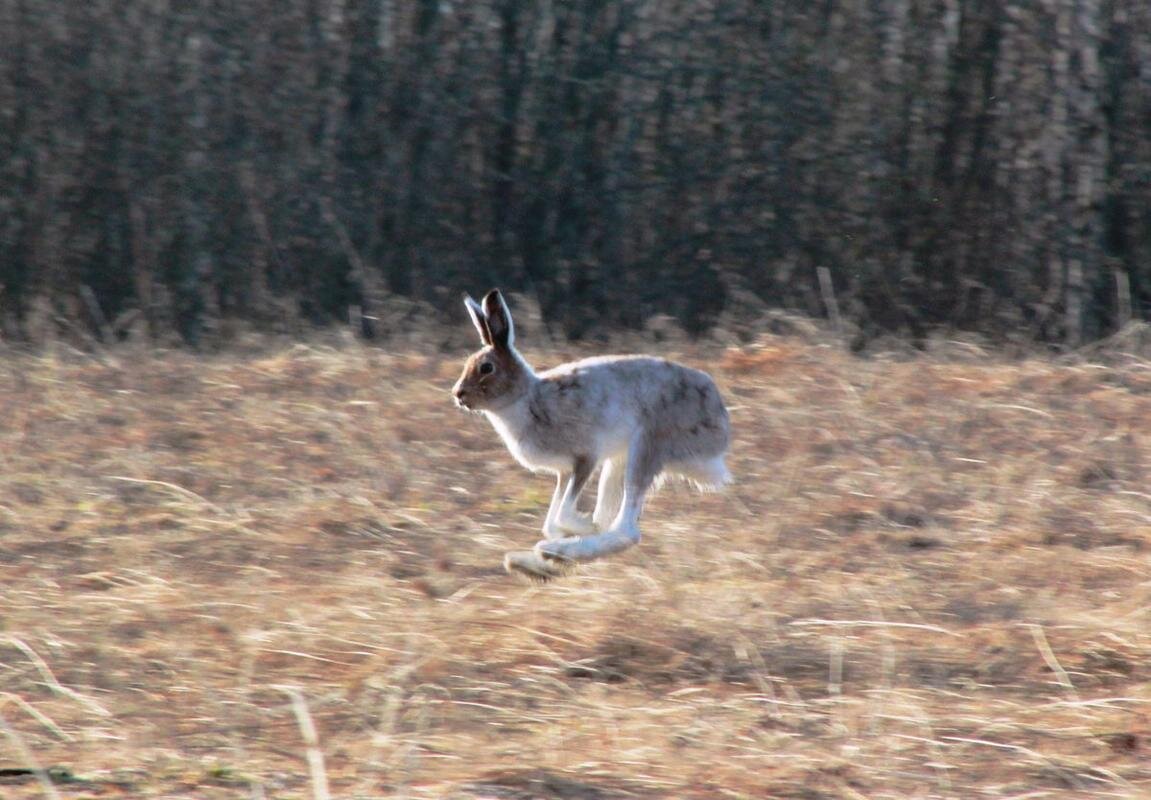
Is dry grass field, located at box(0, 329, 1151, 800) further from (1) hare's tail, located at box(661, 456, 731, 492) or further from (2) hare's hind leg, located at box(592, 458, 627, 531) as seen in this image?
(1) hare's tail, located at box(661, 456, 731, 492)

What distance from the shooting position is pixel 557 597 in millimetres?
5320

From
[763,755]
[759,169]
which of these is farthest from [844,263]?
[763,755]

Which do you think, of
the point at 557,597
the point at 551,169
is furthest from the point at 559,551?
the point at 551,169

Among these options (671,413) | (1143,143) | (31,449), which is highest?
(1143,143)

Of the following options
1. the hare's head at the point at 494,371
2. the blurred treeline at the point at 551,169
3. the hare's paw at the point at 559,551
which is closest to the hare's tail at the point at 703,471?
the hare's paw at the point at 559,551

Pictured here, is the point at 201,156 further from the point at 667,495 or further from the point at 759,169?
the point at 667,495

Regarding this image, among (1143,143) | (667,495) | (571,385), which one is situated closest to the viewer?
(571,385)

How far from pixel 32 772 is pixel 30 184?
267 inches

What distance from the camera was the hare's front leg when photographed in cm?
535

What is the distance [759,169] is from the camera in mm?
9625

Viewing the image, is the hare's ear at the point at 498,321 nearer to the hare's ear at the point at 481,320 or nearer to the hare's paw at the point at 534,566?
the hare's ear at the point at 481,320

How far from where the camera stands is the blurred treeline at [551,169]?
31.1ft

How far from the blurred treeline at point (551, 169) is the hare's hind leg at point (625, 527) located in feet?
14.0

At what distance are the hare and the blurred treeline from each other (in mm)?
4184
